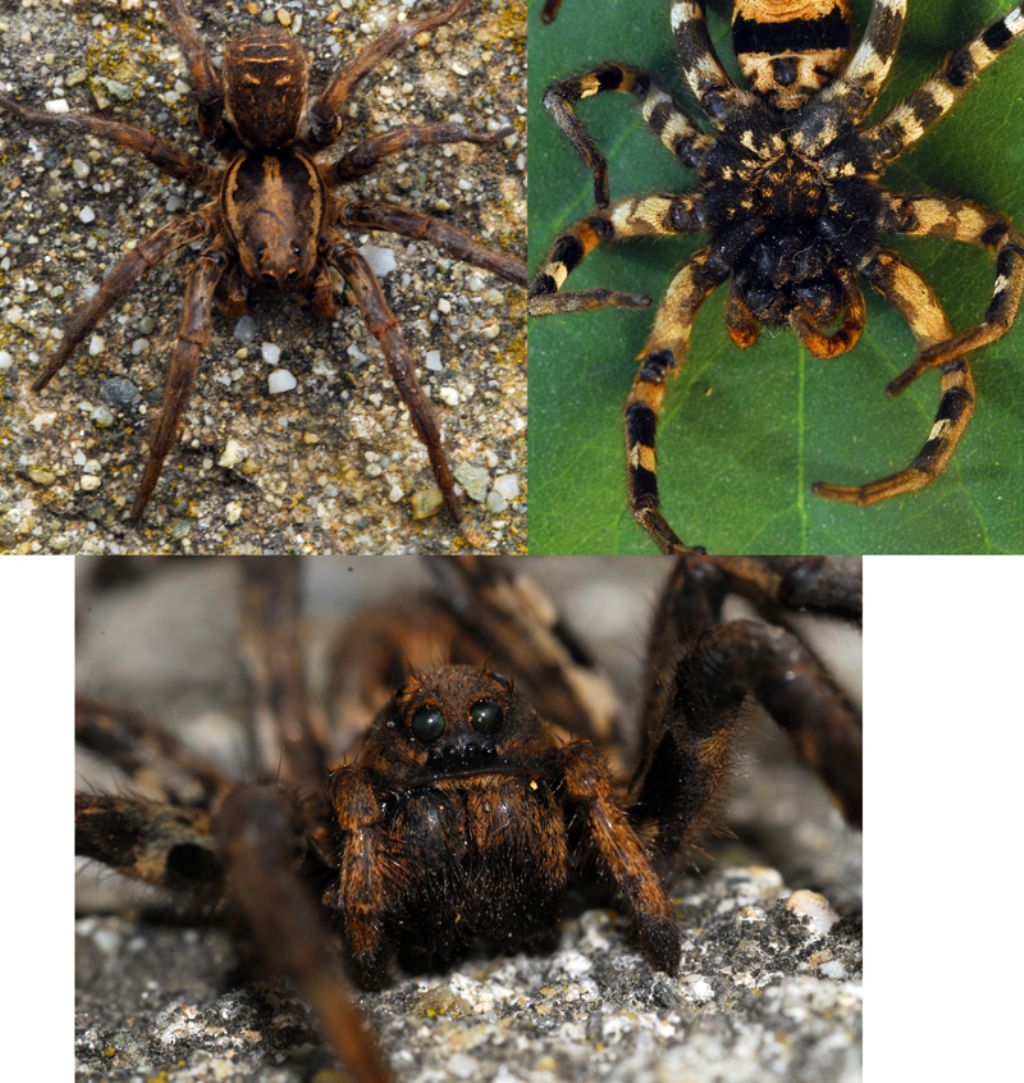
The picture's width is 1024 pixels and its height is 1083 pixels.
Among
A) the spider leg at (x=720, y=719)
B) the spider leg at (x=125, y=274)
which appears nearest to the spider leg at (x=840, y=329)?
the spider leg at (x=720, y=719)

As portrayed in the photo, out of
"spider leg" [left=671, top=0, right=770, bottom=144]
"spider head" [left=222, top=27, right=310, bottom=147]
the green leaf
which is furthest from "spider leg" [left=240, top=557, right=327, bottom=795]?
"spider leg" [left=671, top=0, right=770, bottom=144]

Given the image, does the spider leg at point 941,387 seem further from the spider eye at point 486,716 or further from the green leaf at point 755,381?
the spider eye at point 486,716

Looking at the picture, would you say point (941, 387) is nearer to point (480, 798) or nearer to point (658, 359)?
point (658, 359)

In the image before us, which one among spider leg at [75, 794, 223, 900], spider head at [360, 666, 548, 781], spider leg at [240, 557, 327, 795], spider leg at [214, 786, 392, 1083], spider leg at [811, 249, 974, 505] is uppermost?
spider leg at [811, 249, 974, 505]

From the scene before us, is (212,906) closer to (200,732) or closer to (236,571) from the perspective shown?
(200,732)

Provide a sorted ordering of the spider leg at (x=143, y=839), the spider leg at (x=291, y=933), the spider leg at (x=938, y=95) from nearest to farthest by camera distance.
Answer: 1. the spider leg at (x=291, y=933)
2. the spider leg at (x=143, y=839)
3. the spider leg at (x=938, y=95)

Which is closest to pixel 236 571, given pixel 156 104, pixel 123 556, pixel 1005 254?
pixel 123 556

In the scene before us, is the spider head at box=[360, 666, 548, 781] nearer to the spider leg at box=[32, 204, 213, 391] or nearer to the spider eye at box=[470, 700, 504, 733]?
the spider eye at box=[470, 700, 504, 733]
